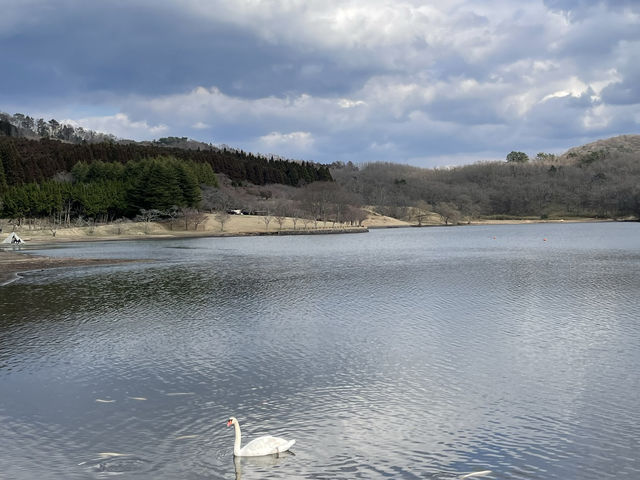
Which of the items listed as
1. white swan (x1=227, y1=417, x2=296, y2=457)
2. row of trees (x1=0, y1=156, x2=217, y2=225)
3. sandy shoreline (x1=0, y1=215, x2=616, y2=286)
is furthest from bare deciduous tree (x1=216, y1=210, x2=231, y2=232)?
white swan (x1=227, y1=417, x2=296, y2=457)

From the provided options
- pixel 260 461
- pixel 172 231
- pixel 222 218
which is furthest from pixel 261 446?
pixel 222 218

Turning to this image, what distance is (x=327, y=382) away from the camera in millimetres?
19641

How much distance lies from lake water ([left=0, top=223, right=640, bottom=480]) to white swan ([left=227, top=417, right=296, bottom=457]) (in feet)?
0.65

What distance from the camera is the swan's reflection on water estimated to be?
13062 millimetres

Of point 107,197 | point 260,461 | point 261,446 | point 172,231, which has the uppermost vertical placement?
point 107,197

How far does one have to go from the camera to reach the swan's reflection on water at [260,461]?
13.1 m

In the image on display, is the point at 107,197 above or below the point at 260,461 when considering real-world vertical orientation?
above

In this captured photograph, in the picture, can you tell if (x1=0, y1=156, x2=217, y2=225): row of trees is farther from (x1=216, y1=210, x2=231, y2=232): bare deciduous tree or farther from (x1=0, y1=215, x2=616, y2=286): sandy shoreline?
(x1=216, y1=210, x2=231, y2=232): bare deciduous tree

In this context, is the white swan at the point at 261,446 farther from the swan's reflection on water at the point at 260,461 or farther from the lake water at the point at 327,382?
the lake water at the point at 327,382

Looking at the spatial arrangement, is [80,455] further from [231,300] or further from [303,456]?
[231,300]

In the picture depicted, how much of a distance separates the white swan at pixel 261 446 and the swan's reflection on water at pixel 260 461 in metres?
0.10

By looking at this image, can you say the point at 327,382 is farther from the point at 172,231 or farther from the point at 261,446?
the point at 172,231

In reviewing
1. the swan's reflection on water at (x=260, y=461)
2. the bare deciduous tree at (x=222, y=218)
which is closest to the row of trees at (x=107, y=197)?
the bare deciduous tree at (x=222, y=218)

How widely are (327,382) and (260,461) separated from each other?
6.55 m
